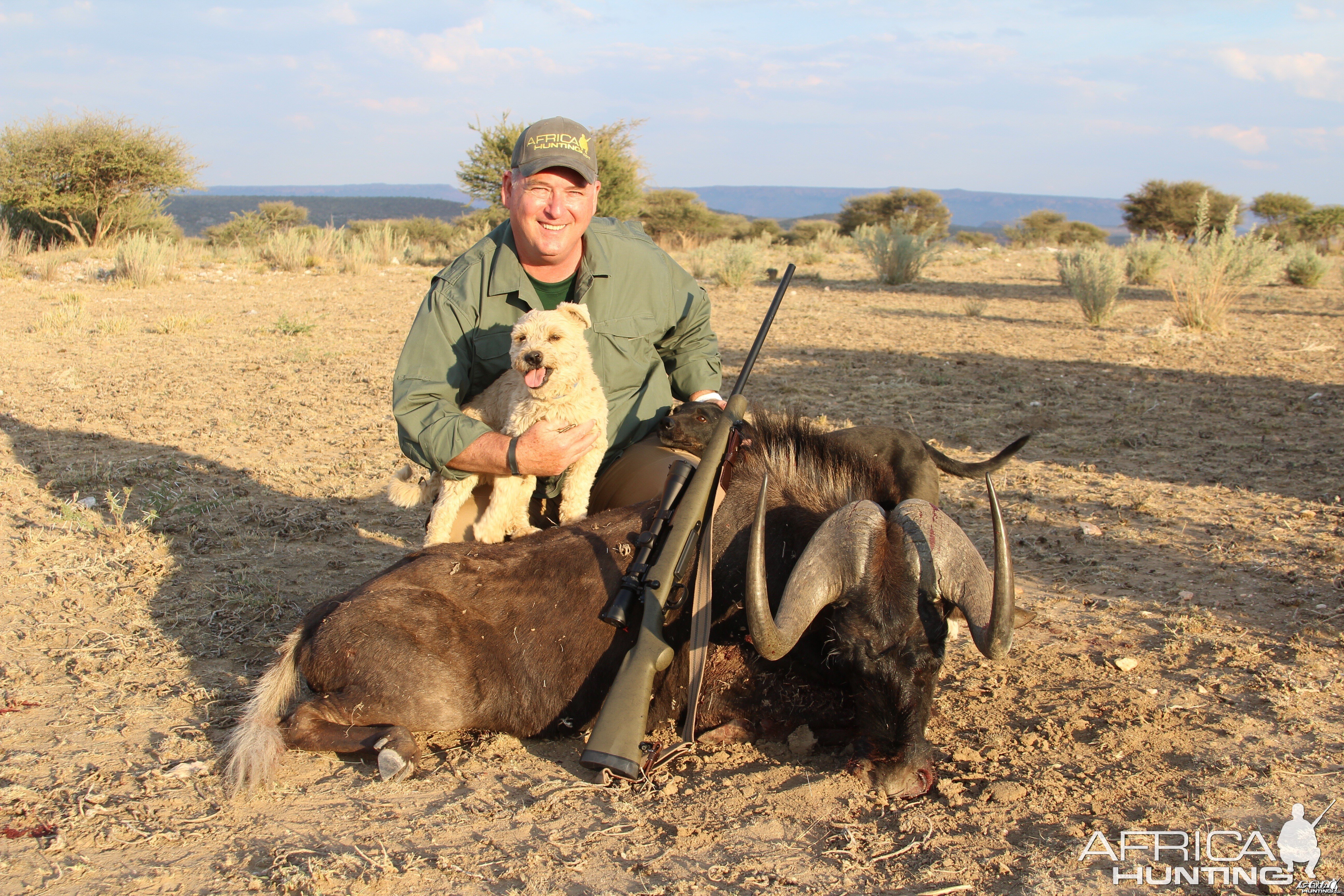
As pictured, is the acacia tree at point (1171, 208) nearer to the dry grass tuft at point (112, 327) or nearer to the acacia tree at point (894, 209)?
the acacia tree at point (894, 209)

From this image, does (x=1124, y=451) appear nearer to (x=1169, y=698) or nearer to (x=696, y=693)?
(x=1169, y=698)

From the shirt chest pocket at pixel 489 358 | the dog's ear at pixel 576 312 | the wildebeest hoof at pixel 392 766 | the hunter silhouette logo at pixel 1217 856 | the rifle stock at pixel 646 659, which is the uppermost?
the dog's ear at pixel 576 312

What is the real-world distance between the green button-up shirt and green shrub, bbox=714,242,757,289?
546 inches

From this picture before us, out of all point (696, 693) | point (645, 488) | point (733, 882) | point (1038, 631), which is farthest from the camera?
point (1038, 631)

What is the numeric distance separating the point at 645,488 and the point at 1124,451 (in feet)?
16.8

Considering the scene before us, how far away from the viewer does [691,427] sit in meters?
4.22

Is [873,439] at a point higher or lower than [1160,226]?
lower

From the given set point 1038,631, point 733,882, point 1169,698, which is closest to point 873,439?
point 1038,631

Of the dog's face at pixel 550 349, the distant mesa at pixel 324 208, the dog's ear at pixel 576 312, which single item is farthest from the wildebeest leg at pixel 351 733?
the distant mesa at pixel 324 208

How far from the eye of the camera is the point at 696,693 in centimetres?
325

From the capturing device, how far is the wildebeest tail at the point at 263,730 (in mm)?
3240

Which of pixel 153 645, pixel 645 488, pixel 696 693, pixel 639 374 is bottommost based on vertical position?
pixel 153 645

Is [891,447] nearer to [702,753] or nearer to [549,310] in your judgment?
[549,310]

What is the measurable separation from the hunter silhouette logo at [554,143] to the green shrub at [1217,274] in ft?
39.2
